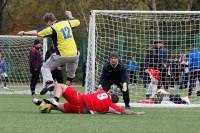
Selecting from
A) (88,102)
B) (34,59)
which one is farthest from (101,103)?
(34,59)

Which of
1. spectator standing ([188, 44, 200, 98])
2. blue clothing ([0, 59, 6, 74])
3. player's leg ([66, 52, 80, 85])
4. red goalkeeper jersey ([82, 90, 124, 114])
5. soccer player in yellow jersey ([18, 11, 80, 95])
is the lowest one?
blue clothing ([0, 59, 6, 74])

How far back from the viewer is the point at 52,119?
712 centimetres

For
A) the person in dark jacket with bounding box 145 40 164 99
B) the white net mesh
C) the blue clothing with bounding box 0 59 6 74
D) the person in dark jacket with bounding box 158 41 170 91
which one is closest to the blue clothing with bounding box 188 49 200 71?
the person in dark jacket with bounding box 158 41 170 91

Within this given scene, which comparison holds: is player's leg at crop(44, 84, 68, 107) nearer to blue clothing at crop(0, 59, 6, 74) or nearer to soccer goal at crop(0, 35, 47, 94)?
soccer goal at crop(0, 35, 47, 94)

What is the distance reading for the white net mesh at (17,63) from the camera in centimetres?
1905

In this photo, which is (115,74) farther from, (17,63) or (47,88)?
(17,63)

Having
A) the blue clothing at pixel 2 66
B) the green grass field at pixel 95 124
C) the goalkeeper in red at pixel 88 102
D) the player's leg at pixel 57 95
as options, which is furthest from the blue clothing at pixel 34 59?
the green grass field at pixel 95 124

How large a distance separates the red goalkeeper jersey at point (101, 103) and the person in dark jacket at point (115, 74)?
1634 millimetres

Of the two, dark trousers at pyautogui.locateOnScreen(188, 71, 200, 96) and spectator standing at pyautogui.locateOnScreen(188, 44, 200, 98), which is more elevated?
spectator standing at pyautogui.locateOnScreen(188, 44, 200, 98)

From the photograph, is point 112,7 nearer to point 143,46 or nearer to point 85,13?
point 85,13

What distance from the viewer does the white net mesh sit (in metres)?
19.1

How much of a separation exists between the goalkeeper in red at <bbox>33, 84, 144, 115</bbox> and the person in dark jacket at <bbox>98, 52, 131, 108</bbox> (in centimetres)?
158

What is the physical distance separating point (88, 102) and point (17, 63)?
41.2 feet

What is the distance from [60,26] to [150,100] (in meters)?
3.66
